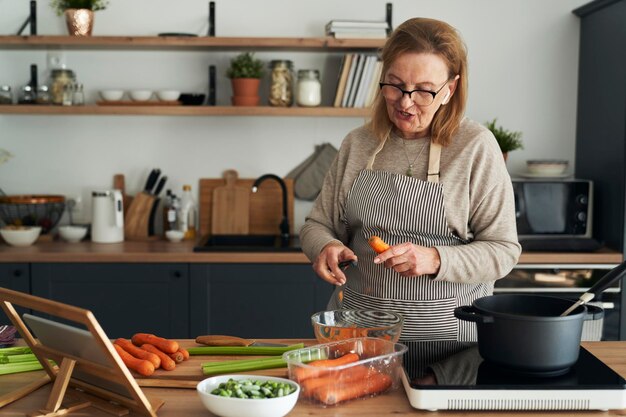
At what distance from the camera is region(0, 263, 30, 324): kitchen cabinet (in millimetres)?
3729

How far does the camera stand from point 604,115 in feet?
13.0

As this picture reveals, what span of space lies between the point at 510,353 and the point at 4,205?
3.03 m

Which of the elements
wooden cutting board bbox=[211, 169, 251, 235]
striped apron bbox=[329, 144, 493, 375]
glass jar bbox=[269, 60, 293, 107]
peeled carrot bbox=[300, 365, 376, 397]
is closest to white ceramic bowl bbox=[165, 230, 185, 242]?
wooden cutting board bbox=[211, 169, 251, 235]

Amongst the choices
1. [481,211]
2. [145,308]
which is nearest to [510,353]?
[481,211]

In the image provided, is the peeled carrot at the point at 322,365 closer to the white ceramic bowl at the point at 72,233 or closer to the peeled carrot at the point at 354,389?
the peeled carrot at the point at 354,389

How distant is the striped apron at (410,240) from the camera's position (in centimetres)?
229

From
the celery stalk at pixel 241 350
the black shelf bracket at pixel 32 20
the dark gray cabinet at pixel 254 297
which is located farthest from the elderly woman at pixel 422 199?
the black shelf bracket at pixel 32 20

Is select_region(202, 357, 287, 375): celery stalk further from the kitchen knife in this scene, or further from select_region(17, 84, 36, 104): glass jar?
select_region(17, 84, 36, 104): glass jar

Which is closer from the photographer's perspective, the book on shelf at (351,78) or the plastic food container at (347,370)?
the plastic food container at (347,370)

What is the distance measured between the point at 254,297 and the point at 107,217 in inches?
35.2

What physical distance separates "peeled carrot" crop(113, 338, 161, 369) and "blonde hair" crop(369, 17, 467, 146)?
3.22 feet

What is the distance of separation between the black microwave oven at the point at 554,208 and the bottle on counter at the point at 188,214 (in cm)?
165

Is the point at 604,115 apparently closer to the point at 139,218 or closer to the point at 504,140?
the point at 504,140

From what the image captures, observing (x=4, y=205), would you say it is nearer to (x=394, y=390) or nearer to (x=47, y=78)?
(x=47, y=78)
